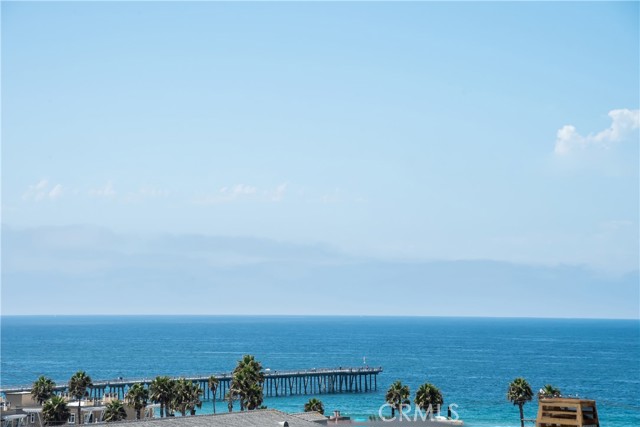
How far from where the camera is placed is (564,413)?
126 feet

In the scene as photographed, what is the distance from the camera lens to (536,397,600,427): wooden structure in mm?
38094

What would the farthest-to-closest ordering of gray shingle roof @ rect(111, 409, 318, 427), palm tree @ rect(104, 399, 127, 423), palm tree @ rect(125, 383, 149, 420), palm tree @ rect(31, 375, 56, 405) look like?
palm tree @ rect(31, 375, 56, 405)
palm tree @ rect(125, 383, 149, 420)
palm tree @ rect(104, 399, 127, 423)
gray shingle roof @ rect(111, 409, 318, 427)

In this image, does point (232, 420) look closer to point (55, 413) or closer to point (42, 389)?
point (55, 413)

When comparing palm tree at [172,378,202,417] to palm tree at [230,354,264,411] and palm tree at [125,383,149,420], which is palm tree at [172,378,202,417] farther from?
palm tree at [230,354,264,411]

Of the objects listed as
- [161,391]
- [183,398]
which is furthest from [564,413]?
[161,391]

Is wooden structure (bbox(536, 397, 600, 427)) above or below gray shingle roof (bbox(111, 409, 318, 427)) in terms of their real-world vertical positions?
above

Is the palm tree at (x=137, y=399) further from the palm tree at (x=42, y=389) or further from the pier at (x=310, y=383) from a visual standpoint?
the pier at (x=310, y=383)

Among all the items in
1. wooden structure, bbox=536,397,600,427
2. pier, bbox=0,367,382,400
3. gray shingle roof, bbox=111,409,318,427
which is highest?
wooden structure, bbox=536,397,600,427

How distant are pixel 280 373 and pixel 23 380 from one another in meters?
43.7

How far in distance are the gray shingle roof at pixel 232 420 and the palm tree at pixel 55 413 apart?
2419 cm

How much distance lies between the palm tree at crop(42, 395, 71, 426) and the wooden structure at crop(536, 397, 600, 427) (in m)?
42.3

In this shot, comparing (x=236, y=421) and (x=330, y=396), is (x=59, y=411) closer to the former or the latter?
(x=236, y=421)

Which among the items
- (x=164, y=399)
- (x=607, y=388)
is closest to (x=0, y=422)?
(x=164, y=399)

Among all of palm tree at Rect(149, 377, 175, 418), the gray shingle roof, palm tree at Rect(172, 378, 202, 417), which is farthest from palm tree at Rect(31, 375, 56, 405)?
the gray shingle roof
